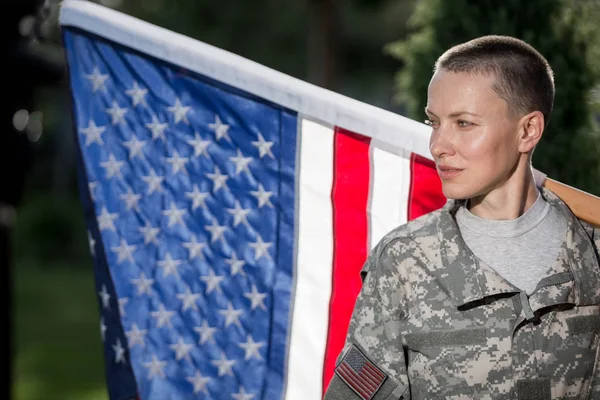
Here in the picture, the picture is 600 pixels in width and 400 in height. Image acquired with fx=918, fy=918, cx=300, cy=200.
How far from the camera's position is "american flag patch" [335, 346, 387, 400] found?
7.68ft

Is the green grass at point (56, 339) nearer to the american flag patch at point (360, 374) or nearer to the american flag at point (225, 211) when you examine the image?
the american flag at point (225, 211)

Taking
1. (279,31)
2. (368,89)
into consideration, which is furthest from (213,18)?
(368,89)

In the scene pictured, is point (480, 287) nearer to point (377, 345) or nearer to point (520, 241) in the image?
point (520, 241)

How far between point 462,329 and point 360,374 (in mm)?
285

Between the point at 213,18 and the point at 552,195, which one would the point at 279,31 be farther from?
the point at 552,195

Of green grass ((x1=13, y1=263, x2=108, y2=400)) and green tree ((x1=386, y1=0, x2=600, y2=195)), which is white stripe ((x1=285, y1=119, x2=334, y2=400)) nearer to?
green tree ((x1=386, y1=0, x2=600, y2=195))

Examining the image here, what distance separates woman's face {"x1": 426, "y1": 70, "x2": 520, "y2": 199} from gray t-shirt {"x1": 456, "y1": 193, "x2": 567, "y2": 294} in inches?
4.1

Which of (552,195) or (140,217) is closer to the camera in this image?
(552,195)

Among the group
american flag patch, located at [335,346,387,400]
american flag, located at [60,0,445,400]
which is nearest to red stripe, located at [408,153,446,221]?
american flag, located at [60,0,445,400]

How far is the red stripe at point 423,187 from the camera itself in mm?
3191

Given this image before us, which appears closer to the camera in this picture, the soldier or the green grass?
the soldier

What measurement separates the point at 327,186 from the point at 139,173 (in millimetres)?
752

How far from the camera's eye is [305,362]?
337 centimetres

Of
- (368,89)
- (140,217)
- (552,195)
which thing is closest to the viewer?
(552,195)
